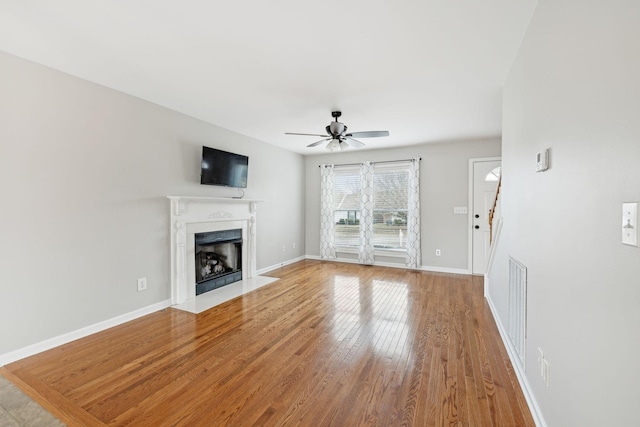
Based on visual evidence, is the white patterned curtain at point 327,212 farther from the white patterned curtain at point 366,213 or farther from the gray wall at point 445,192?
the gray wall at point 445,192

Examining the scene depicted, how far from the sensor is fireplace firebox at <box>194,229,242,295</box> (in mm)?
4086

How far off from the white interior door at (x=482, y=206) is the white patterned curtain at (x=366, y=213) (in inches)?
76.7

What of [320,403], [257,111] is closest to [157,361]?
[320,403]

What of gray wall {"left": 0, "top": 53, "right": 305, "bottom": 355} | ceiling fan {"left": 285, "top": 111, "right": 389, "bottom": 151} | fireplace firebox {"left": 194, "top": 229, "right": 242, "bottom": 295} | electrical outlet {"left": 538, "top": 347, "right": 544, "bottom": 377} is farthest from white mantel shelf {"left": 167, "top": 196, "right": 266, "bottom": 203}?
electrical outlet {"left": 538, "top": 347, "right": 544, "bottom": 377}

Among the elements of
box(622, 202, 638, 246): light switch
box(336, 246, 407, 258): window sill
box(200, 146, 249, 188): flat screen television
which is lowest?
box(336, 246, 407, 258): window sill

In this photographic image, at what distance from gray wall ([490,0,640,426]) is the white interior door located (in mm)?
3471

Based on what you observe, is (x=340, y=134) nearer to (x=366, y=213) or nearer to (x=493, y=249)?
(x=493, y=249)

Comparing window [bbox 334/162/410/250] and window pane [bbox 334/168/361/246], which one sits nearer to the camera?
window [bbox 334/162/410/250]

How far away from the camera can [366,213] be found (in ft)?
19.9

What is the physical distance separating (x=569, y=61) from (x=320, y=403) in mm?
2323

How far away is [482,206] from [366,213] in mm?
2192

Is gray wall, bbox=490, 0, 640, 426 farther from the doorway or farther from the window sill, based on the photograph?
the window sill

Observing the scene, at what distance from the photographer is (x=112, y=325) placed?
3023 mm

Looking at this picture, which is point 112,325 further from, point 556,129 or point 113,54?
point 556,129
